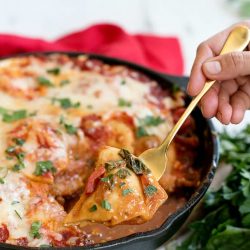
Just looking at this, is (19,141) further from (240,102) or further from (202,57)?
(240,102)

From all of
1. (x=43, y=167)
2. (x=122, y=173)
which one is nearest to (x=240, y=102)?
(x=122, y=173)

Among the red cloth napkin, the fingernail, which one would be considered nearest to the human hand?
the fingernail

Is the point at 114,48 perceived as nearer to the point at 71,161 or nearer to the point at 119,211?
the point at 71,161

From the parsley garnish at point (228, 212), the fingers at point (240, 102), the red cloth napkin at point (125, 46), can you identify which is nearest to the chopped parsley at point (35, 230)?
the parsley garnish at point (228, 212)

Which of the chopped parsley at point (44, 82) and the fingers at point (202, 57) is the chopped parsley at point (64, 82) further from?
the fingers at point (202, 57)

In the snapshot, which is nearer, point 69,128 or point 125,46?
point 69,128
